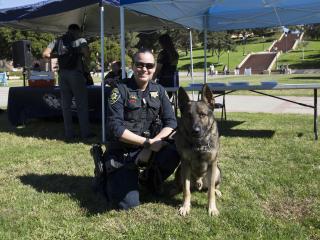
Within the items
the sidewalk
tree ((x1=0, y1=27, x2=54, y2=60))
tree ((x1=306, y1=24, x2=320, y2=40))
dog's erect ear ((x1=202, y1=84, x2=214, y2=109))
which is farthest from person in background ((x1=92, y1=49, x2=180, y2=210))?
tree ((x1=306, y1=24, x2=320, y2=40))

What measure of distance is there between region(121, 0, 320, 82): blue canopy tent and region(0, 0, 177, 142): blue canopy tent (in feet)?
2.49

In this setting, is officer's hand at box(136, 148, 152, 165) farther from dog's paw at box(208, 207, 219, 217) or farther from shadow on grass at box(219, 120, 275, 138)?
shadow on grass at box(219, 120, 275, 138)

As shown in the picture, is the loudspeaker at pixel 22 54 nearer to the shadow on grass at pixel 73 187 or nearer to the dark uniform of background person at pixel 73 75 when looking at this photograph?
the dark uniform of background person at pixel 73 75

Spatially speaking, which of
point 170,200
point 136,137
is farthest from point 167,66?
point 136,137

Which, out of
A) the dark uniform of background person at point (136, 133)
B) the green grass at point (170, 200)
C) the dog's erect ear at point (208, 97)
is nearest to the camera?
the green grass at point (170, 200)

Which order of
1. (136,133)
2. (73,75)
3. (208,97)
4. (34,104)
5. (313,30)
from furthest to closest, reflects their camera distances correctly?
(313,30) < (34,104) < (73,75) < (136,133) < (208,97)

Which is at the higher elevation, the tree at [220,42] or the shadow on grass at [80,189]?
the tree at [220,42]

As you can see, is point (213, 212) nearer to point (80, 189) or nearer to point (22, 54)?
point (80, 189)

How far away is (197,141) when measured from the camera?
3.86 metres

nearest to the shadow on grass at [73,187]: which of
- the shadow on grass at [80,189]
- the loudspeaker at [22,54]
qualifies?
the shadow on grass at [80,189]

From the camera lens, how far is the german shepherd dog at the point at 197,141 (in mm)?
3792

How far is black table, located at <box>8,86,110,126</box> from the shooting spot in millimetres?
Result: 9367

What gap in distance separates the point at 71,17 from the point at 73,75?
3.90 m

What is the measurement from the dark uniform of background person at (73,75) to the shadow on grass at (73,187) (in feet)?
8.36
